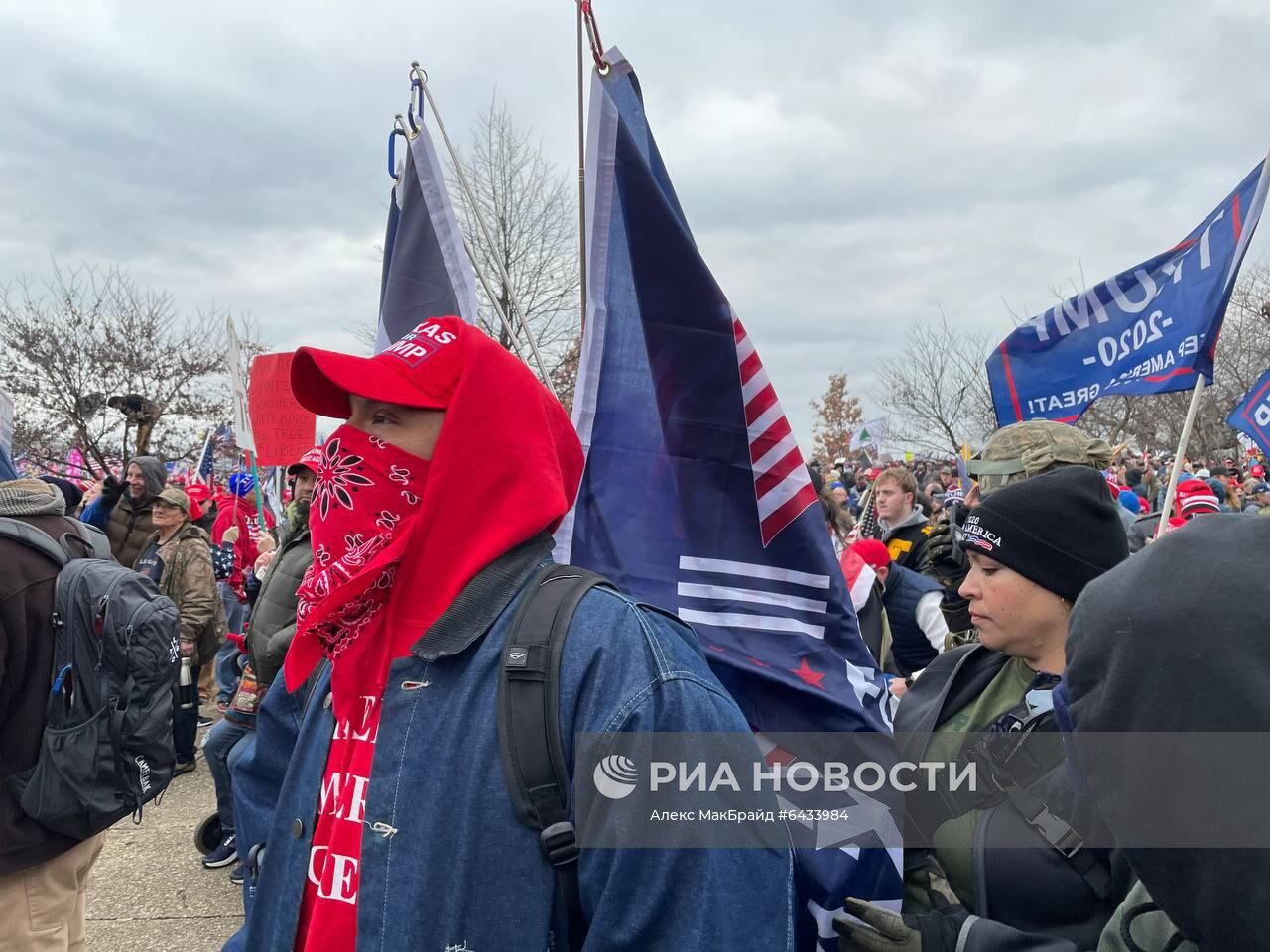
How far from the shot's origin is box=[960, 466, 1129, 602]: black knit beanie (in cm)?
223

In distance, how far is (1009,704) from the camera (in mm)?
2217

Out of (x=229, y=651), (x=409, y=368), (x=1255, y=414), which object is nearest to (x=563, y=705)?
(x=409, y=368)

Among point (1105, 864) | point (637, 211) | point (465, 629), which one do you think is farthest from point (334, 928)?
point (637, 211)

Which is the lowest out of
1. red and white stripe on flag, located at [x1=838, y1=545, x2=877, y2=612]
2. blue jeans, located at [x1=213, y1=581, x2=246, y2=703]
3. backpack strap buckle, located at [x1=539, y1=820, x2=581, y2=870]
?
blue jeans, located at [x1=213, y1=581, x2=246, y2=703]

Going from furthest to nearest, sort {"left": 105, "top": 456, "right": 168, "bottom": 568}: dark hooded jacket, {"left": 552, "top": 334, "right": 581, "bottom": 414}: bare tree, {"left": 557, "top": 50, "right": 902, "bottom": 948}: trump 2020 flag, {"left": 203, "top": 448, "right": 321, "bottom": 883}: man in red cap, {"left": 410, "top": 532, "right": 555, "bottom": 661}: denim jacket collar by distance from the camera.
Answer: {"left": 552, "top": 334, "right": 581, "bottom": 414}: bare tree → {"left": 105, "top": 456, "right": 168, "bottom": 568}: dark hooded jacket → {"left": 203, "top": 448, "right": 321, "bottom": 883}: man in red cap → {"left": 557, "top": 50, "right": 902, "bottom": 948}: trump 2020 flag → {"left": 410, "top": 532, "right": 555, "bottom": 661}: denim jacket collar

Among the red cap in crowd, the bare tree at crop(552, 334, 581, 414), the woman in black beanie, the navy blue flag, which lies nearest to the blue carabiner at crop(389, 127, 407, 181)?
the woman in black beanie

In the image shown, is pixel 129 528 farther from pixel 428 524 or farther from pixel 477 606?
pixel 477 606

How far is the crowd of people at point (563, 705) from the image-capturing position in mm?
1036

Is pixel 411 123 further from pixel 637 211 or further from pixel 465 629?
pixel 465 629

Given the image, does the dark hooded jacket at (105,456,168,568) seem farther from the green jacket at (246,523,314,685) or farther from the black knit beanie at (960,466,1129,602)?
the black knit beanie at (960,466,1129,602)

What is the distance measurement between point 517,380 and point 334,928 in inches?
40.9

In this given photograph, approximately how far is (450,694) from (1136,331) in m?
4.05

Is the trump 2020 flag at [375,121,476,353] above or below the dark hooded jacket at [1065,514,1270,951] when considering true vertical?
above

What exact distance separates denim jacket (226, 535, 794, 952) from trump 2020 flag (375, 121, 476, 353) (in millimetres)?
2909
